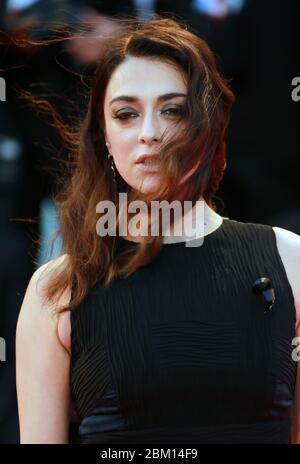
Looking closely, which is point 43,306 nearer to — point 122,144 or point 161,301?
point 161,301

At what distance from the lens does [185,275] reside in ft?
4.99

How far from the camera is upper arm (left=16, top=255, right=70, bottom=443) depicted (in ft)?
4.92

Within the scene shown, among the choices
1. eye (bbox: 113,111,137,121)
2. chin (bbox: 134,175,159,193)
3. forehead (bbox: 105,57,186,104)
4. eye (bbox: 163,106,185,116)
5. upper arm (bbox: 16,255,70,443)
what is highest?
forehead (bbox: 105,57,186,104)

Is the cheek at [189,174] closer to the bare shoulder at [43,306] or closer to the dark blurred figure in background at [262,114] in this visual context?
the bare shoulder at [43,306]

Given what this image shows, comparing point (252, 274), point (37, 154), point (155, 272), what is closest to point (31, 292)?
point (155, 272)

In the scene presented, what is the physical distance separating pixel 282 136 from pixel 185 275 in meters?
1.21

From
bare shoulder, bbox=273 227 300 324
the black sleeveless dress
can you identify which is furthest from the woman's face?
bare shoulder, bbox=273 227 300 324

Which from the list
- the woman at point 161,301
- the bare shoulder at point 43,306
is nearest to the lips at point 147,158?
the woman at point 161,301

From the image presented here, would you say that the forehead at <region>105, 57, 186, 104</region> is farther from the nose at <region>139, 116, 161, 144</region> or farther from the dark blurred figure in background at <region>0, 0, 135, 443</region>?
the dark blurred figure in background at <region>0, 0, 135, 443</region>

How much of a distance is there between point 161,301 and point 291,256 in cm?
26

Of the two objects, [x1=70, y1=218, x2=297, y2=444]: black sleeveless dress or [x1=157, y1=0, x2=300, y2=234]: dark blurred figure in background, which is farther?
[x1=157, y1=0, x2=300, y2=234]: dark blurred figure in background

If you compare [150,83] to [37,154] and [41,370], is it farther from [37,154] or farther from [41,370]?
[37,154]

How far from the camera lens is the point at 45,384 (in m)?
1.50

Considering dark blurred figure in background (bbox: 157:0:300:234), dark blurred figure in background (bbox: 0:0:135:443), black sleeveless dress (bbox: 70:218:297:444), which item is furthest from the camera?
dark blurred figure in background (bbox: 157:0:300:234)
